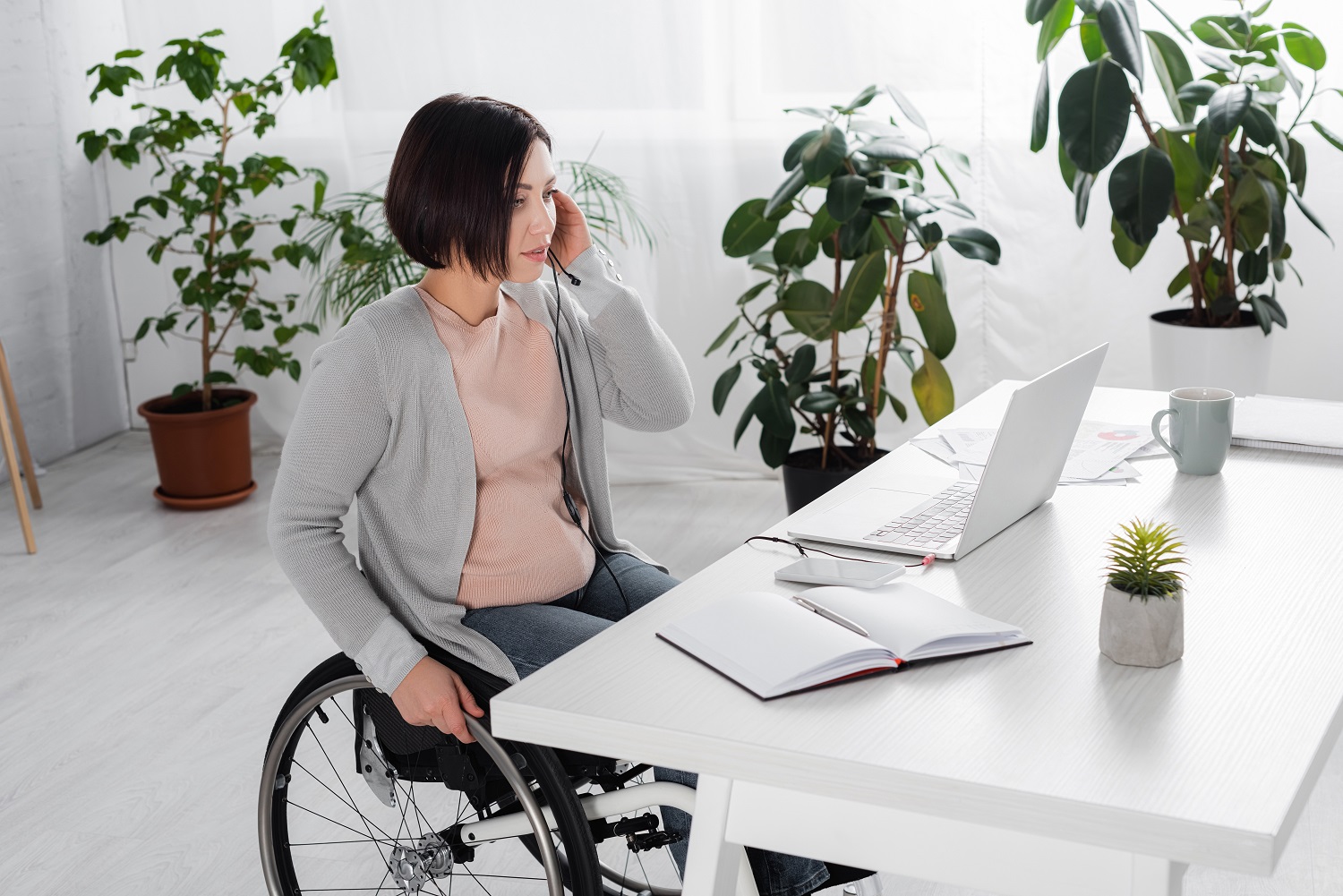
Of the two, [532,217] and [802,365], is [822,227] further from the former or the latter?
[532,217]

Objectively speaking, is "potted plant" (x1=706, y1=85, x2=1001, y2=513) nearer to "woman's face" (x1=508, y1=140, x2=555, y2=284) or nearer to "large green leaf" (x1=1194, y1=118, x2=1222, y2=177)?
"large green leaf" (x1=1194, y1=118, x2=1222, y2=177)

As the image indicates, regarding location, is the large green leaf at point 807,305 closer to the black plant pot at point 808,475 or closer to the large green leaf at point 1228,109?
the black plant pot at point 808,475

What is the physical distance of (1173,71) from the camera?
10.0 feet

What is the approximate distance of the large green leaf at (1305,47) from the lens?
3.07m

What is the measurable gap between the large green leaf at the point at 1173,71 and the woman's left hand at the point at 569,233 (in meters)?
1.89

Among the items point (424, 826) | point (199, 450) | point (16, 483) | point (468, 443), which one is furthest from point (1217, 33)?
point (16, 483)

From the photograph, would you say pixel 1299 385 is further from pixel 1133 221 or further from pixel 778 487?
pixel 778 487

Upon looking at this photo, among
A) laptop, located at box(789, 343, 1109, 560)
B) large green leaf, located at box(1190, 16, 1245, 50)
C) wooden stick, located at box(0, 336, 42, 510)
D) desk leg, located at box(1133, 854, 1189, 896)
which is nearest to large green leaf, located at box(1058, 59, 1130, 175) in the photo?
large green leaf, located at box(1190, 16, 1245, 50)

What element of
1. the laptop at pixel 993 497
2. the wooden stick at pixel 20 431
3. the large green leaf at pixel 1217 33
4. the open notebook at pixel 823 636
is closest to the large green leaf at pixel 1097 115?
the large green leaf at pixel 1217 33

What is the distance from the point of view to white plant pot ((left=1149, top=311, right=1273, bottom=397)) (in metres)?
3.11

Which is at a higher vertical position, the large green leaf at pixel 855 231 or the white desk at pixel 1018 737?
the large green leaf at pixel 855 231

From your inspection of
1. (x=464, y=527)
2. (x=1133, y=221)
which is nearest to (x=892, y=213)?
(x=1133, y=221)

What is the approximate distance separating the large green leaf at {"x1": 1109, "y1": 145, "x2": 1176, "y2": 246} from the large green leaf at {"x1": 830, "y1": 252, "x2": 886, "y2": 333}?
1.64ft

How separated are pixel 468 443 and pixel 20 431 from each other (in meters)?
2.73
